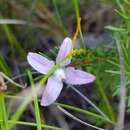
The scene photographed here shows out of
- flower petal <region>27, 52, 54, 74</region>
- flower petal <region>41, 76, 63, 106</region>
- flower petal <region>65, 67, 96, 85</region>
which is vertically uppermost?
flower petal <region>27, 52, 54, 74</region>

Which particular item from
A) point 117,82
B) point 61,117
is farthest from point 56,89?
point 61,117

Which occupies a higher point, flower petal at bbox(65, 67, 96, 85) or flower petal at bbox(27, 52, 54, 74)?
flower petal at bbox(27, 52, 54, 74)

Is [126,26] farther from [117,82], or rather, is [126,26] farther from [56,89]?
[56,89]

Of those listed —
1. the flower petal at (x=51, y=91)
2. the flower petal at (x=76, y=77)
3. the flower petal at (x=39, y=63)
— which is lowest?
the flower petal at (x=51, y=91)

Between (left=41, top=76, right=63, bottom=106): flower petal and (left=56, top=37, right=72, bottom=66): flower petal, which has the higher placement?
(left=56, top=37, right=72, bottom=66): flower petal

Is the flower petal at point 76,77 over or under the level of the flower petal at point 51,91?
over
